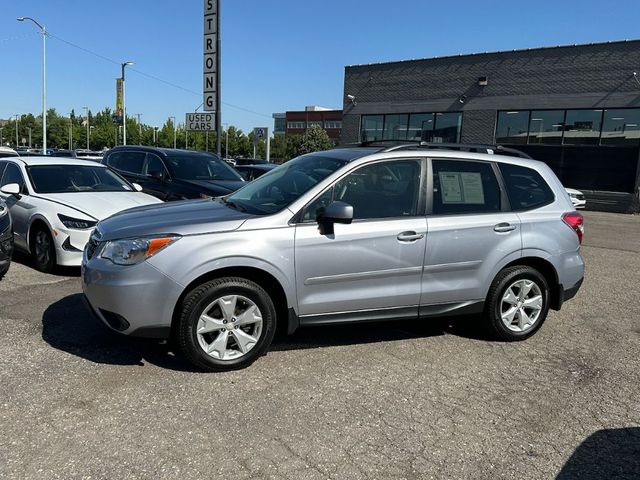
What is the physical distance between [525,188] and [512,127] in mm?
21225

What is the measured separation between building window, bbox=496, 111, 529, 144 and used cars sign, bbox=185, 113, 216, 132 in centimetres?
1537

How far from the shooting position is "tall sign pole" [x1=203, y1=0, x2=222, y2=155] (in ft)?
44.8

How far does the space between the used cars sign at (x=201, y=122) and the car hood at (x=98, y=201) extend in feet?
23.2

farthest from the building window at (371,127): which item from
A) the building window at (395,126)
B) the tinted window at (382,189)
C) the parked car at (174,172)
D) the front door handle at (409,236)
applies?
the front door handle at (409,236)

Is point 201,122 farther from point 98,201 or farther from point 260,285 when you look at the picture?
point 260,285

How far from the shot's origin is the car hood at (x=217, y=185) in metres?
9.09

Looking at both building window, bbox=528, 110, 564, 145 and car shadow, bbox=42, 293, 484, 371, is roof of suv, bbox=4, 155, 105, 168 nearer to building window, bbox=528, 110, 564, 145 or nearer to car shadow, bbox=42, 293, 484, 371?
car shadow, bbox=42, 293, 484, 371

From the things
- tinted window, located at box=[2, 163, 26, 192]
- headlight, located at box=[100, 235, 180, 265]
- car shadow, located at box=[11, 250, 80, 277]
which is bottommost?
car shadow, located at box=[11, 250, 80, 277]

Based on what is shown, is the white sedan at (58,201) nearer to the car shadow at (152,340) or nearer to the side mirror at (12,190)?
the side mirror at (12,190)

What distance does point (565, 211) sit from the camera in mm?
5062

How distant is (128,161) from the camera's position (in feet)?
35.0

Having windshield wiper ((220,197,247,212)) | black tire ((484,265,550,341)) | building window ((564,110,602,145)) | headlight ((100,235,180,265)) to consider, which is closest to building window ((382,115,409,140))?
building window ((564,110,602,145))

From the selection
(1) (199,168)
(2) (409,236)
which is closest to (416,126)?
(1) (199,168)

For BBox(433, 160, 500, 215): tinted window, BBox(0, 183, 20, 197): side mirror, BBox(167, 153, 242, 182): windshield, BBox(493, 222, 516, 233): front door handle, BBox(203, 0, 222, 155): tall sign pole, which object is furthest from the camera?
BBox(203, 0, 222, 155): tall sign pole
